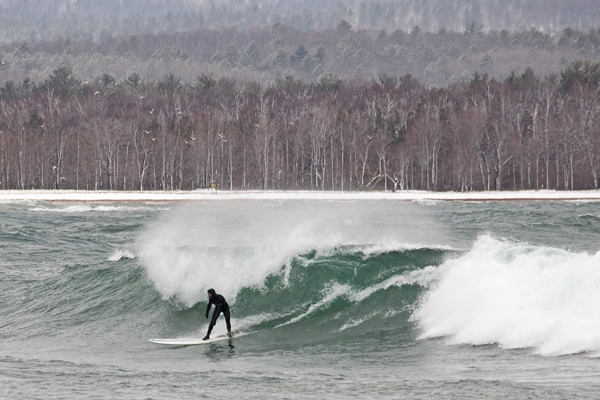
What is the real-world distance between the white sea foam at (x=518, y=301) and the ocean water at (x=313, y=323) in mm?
35

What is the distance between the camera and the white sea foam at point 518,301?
637 inches

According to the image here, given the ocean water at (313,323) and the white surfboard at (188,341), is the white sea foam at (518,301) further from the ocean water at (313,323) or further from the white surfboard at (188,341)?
the white surfboard at (188,341)

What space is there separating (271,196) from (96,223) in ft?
98.1

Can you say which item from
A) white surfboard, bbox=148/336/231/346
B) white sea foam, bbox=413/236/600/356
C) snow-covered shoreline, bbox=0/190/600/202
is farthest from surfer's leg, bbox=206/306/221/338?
snow-covered shoreline, bbox=0/190/600/202

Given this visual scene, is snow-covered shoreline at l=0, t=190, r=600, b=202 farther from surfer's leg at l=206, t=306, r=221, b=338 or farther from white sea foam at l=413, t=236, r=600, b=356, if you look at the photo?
surfer's leg at l=206, t=306, r=221, b=338

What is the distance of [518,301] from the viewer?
17.7 meters

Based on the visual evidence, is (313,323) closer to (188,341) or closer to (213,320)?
(213,320)

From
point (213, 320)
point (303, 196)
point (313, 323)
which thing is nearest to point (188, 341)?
point (213, 320)

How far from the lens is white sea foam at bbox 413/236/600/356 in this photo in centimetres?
1619

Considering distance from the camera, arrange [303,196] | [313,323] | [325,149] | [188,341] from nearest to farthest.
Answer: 1. [188,341]
2. [313,323]
3. [303,196]
4. [325,149]

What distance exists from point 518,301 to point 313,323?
13.7 feet

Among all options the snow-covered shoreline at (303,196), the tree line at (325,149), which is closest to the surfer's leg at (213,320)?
the snow-covered shoreline at (303,196)

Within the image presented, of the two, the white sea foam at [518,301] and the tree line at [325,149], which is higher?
the tree line at [325,149]

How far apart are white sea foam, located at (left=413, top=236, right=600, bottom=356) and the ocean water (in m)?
0.03
